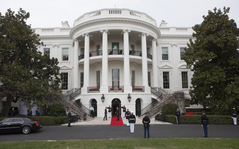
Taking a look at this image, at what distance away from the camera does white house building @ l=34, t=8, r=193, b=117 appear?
24688 mm

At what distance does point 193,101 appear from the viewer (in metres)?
21.4

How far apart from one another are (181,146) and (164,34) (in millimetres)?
25058

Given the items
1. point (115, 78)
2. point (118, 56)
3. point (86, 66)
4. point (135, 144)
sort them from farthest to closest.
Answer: point (115, 78)
point (86, 66)
point (118, 56)
point (135, 144)

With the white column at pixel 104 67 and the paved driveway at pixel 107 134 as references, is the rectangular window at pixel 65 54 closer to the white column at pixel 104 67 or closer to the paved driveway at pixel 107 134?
the white column at pixel 104 67

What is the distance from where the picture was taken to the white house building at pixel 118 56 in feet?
81.0

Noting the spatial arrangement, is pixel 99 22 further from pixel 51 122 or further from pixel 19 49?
pixel 51 122

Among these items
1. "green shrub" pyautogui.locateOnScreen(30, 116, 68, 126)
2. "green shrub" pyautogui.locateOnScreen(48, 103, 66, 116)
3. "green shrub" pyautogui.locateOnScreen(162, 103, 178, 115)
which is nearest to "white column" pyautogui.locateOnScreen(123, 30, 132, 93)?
"green shrub" pyautogui.locateOnScreen(162, 103, 178, 115)

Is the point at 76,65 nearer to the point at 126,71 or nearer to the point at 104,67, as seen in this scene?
the point at 104,67

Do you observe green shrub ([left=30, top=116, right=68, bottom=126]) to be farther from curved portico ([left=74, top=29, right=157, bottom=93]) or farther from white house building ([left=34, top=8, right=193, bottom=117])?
curved portico ([left=74, top=29, right=157, bottom=93])

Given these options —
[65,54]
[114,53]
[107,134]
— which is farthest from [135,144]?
[65,54]

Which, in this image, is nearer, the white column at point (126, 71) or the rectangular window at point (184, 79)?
the white column at point (126, 71)

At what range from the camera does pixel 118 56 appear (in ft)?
83.9

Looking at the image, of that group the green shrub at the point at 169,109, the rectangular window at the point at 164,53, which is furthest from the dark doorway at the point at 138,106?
the rectangular window at the point at 164,53

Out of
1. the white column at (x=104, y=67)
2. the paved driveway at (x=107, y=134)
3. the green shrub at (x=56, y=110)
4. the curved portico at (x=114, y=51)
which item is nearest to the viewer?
the paved driveway at (x=107, y=134)
